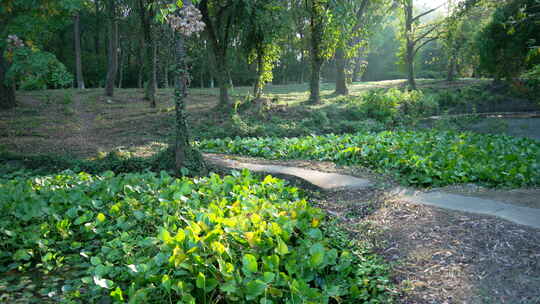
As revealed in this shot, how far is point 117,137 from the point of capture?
32.9 feet

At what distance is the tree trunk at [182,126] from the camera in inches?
221

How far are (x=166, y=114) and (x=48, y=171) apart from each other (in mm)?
5884

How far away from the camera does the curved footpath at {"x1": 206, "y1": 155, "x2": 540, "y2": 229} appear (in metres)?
3.59

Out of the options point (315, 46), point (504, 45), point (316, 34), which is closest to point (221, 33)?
point (316, 34)

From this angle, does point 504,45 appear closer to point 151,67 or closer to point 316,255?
point 151,67

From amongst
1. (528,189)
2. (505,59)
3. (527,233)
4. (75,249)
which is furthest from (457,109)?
(75,249)

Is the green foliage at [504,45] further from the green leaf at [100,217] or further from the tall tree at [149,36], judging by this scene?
the green leaf at [100,217]

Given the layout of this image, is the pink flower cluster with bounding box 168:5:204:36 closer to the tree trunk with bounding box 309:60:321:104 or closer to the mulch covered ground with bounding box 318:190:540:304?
the mulch covered ground with bounding box 318:190:540:304

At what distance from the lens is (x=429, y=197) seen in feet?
14.2

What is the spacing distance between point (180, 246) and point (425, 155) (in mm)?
4430

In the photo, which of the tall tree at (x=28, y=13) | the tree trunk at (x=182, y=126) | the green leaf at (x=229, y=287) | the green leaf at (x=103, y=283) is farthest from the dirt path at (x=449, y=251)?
the tall tree at (x=28, y=13)

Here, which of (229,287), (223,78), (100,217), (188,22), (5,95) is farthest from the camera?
(223,78)

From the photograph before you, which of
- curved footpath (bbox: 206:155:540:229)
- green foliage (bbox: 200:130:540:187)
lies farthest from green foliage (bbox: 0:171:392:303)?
green foliage (bbox: 200:130:540:187)

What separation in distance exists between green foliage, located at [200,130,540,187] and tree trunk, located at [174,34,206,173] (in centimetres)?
185
